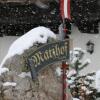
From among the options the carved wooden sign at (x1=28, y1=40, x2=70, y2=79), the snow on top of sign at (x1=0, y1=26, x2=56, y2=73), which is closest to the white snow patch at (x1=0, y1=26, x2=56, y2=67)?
the snow on top of sign at (x1=0, y1=26, x2=56, y2=73)

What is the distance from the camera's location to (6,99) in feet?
29.0

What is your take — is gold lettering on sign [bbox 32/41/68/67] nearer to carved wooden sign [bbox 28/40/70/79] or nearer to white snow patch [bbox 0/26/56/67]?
carved wooden sign [bbox 28/40/70/79]

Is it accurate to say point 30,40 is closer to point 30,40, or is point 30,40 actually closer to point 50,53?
point 30,40

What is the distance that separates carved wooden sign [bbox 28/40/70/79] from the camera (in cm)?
867

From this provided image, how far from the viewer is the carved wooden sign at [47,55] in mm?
8672

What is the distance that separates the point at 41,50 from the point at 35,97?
28.1 inches

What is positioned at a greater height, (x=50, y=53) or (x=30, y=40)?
(x=30, y=40)

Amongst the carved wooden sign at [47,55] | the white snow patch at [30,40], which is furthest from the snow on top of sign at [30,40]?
the carved wooden sign at [47,55]

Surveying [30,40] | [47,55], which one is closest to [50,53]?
[47,55]

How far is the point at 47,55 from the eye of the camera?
8805mm

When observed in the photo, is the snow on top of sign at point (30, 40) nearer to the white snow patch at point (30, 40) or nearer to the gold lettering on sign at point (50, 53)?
the white snow patch at point (30, 40)

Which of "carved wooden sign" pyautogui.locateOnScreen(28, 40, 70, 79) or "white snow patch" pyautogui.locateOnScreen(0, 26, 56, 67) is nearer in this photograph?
"carved wooden sign" pyautogui.locateOnScreen(28, 40, 70, 79)

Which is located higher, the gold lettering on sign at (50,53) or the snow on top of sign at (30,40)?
the snow on top of sign at (30,40)

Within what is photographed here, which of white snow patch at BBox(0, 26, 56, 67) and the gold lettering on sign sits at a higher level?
white snow patch at BBox(0, 26, 56, 67)
